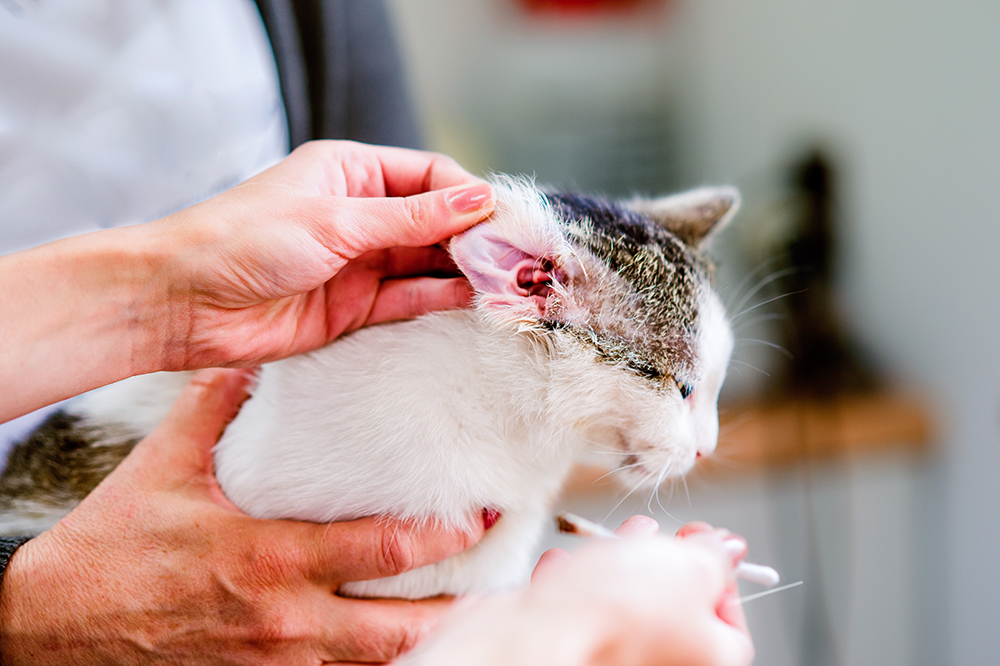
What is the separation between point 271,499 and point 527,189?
0.46m

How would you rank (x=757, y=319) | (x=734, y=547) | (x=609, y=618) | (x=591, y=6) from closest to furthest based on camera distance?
(x=609, y=618)
(x=734, y=547)
(x=757, y=319)
(x=591, y=6)

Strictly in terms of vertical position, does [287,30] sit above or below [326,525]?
above

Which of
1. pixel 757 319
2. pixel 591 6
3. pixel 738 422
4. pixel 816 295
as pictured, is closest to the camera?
pixel 757 319

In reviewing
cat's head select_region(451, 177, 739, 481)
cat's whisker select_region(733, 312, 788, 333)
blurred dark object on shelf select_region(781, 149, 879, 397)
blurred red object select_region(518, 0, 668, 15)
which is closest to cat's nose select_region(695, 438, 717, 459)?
cat's head select_region(451, 177, 739, 481)

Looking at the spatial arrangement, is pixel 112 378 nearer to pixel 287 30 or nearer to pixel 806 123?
pixel 287 30

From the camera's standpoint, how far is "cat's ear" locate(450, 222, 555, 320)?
66 centimetres

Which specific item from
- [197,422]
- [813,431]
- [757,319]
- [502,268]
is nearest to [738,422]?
[813,431]

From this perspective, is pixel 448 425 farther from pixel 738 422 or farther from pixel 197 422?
pixel 738 422

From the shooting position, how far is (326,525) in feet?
2.22

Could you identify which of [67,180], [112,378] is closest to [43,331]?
[112,378]

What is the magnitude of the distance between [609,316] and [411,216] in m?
0.26

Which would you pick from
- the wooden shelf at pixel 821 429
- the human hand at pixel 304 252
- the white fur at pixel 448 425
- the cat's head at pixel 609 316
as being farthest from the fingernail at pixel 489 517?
the wooden shelf at pixel 821 429

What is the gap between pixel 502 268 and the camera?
672mm

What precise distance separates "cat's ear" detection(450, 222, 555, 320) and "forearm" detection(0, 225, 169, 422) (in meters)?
0.30
